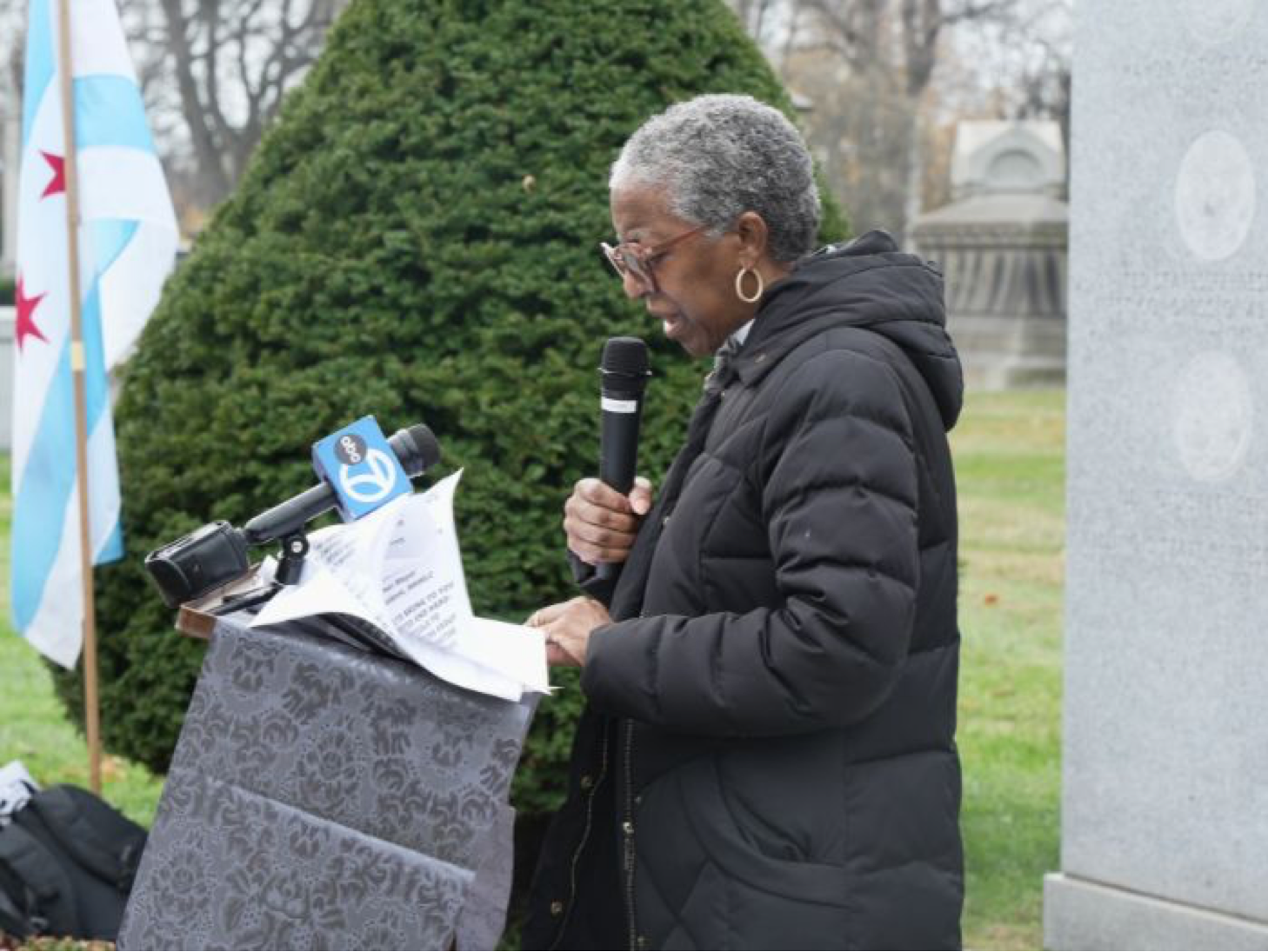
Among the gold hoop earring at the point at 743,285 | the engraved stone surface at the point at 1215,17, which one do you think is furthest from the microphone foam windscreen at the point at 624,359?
the engraved stone surface at the point at 1215,17

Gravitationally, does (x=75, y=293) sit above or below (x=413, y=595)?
above

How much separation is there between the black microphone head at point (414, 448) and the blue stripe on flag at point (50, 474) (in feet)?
8.45

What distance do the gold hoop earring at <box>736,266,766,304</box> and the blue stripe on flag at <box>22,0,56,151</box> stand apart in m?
3.14

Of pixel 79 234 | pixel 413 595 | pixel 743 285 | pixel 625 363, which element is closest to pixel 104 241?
pixel 79 234

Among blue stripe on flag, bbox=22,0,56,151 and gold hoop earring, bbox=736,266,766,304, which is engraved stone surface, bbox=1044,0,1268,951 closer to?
gold hoop earring, bbox=736,266,766,304

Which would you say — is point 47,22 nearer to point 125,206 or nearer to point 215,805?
point 125,206

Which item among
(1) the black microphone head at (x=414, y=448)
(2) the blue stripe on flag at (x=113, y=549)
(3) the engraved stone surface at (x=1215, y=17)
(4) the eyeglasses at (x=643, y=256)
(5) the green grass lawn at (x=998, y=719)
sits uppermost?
(3) the engraved stone surface at (x=1215, y=17)

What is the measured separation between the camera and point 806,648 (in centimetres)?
257

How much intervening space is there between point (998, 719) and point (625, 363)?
211 inches

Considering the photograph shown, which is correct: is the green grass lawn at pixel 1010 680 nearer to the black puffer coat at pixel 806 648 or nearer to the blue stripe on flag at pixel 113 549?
the blue stripe on flag at pixel 113 549

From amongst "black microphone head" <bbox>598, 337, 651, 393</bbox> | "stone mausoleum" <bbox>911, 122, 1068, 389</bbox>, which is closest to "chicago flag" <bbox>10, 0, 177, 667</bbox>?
"black microphone head" <bbox>598, 337, 651, 393</bbox>

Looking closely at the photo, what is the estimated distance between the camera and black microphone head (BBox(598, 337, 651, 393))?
3131mm

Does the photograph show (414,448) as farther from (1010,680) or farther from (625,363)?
(1010,680)

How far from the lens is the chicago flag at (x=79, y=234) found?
5.41m
